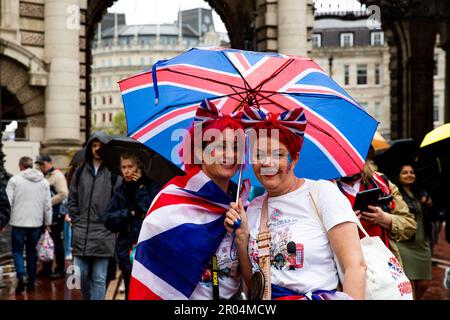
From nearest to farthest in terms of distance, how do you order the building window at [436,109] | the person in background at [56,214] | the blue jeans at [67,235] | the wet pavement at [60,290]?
1. the wet pavement at [60,290]
2. the person in background at [56,214]
3. the blue jeans at [67,235]
4. the building window at [436,109]

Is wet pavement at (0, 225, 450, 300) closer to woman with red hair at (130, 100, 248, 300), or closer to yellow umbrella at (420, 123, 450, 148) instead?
yellow umbrella at (420, 123, 450, 148)

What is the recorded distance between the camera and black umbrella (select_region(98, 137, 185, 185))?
857cm

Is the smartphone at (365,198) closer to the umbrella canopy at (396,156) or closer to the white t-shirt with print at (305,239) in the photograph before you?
the white t-shirt with print at (305,239)

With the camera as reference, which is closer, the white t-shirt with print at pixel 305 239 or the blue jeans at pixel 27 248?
the white t-shirt with print at pixel 305 239

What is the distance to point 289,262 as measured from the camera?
3.62 meters

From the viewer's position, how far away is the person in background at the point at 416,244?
859cm

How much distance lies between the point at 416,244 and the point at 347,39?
7195cm

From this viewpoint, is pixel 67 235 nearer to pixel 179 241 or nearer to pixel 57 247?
pixel 57 247

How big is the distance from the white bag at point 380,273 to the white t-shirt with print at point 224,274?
1.83 feet

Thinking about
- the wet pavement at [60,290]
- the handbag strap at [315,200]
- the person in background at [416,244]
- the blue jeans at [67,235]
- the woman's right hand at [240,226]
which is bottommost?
the wet pavement at [60,290]

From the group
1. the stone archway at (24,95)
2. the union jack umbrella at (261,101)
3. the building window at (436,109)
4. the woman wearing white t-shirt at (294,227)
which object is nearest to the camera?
→ the woman wearing white t-shirt at (294,227)

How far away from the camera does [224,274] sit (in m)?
4.04

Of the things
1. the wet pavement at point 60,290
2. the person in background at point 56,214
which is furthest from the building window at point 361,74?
the person in background at point 56,214

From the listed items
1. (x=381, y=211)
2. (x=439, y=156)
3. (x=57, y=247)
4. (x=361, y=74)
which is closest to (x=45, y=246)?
(x=57, y=247)
